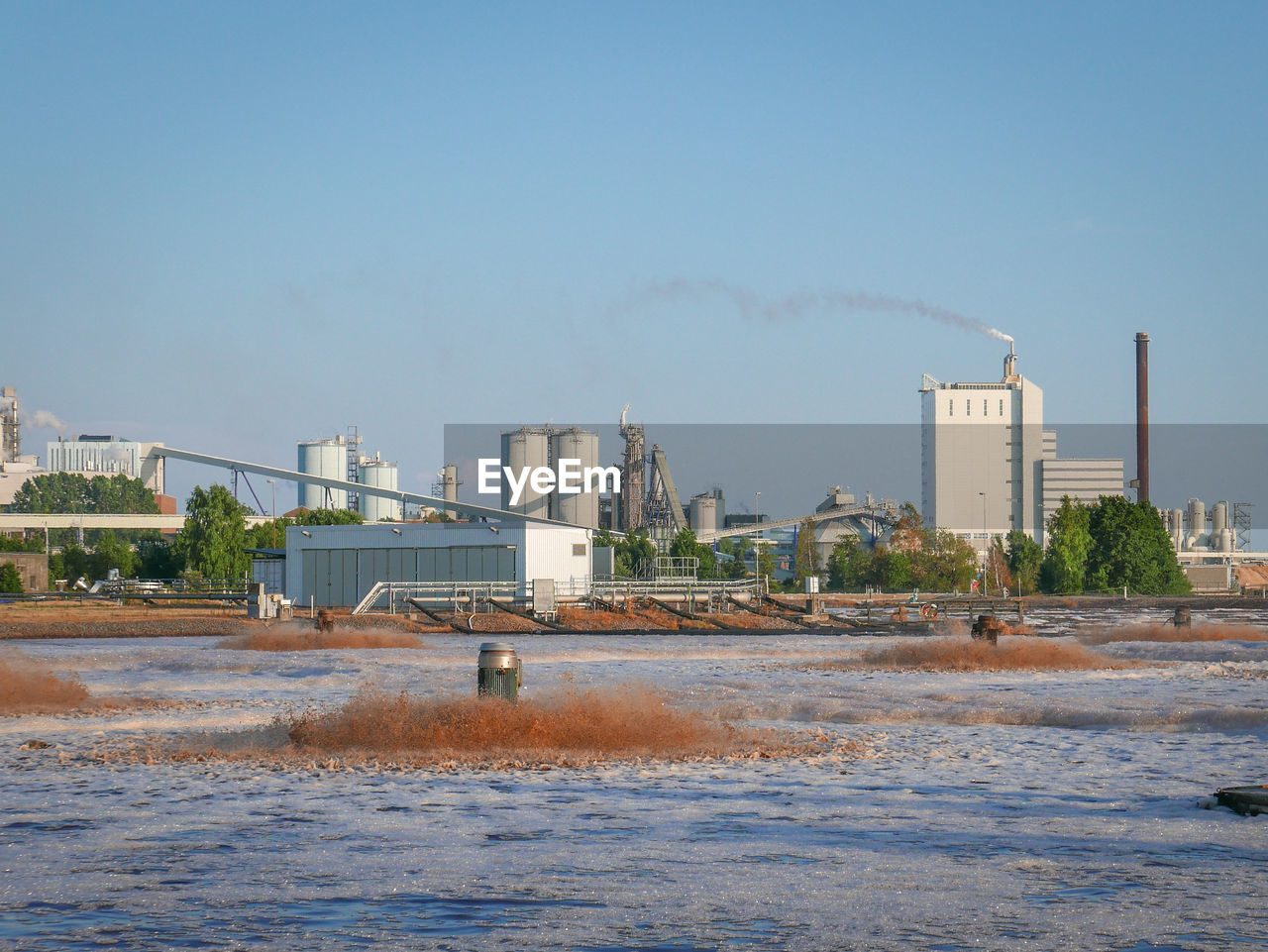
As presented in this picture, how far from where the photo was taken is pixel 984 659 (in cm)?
3284

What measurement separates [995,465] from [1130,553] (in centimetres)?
7926

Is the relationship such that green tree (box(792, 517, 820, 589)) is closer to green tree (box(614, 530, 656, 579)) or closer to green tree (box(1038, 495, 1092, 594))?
green tree (box(614, 530, 656, 579))

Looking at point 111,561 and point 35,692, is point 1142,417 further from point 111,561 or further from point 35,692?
point 35,692

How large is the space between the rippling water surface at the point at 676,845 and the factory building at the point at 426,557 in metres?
50.6

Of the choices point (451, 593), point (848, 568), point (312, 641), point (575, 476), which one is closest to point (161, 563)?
point (451, 593)

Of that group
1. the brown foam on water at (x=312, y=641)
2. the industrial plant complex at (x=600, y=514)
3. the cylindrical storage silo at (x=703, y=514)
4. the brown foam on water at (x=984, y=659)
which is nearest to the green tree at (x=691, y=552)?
the industrial plant complex at (x=600, y=514)

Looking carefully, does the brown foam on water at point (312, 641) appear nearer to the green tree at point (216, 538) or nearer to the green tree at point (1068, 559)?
the green tree at point (216, 538)

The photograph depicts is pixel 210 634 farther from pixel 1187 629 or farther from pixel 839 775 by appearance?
pixel 839 775

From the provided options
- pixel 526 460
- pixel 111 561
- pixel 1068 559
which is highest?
pixel 526 460

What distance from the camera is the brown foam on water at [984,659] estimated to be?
105 feet

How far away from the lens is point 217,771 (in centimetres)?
1491

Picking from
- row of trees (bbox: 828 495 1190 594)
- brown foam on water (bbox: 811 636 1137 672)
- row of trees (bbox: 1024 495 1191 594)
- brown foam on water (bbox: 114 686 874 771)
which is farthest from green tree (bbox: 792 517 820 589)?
brown foam on water (bbox: 114 686 874 771)

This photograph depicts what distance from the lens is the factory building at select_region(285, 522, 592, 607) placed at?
71.4 metres

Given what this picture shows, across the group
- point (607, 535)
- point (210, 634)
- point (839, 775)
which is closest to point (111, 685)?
point (839, 775)
